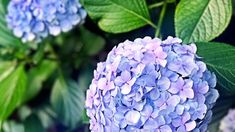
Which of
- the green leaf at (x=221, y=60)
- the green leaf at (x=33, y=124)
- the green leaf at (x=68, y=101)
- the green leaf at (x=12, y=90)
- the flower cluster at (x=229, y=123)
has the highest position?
the green leaf at (x=221, y=60)

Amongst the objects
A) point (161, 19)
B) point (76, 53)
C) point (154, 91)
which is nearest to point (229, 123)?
point (161, 19)

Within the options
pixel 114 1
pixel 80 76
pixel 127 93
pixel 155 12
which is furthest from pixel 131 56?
pixel 80 76

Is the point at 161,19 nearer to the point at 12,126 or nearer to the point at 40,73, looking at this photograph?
the point at 40,73

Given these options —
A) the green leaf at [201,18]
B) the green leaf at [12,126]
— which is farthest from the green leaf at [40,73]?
the green leaf at [201,18]

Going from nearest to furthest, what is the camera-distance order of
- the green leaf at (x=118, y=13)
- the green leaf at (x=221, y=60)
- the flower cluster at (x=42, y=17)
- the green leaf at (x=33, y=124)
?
the green leaf at (x=221, y=60), the green leaf at (x=118, y=13), the flower cluster at (x=42, y=17), the green leaf at (x=33, y=124)

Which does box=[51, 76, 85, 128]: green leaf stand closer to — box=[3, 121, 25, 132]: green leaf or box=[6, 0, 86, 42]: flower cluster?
box=[3, 121, 25, 132]: green leaf

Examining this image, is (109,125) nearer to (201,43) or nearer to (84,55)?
(201,43)

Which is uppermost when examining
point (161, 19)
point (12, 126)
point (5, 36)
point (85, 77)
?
point (161, 19)

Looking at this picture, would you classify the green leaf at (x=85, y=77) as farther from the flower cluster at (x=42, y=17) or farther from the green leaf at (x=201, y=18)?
the green leaf at (x=201, y=18)
